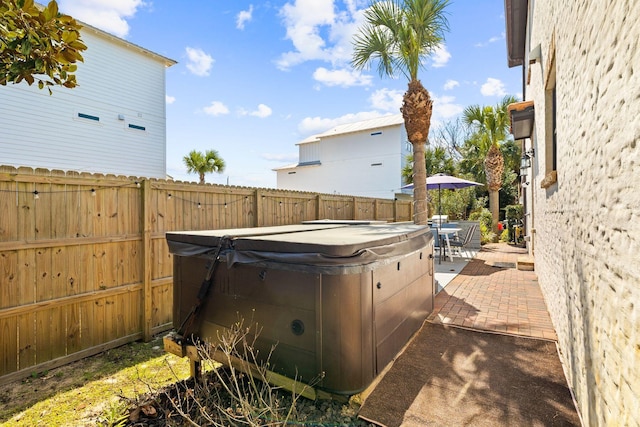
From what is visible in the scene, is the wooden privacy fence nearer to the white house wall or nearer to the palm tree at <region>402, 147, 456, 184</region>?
the palm tree at <region>402, 147, 456, 184</region>

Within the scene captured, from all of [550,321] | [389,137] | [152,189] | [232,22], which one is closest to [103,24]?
[232,22]

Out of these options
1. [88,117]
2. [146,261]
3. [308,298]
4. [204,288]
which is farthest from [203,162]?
[308,298]

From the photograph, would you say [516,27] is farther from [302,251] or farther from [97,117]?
[97,117]

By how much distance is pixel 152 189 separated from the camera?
4441 millimetres

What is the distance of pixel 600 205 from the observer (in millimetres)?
1895

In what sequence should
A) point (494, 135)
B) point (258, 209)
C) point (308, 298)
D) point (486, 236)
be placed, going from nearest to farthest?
point (308, 298)
point (258, 209)
point (486, 236)
point (494, 135)

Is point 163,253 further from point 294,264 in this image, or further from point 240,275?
point 294,264

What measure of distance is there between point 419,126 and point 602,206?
6.74m

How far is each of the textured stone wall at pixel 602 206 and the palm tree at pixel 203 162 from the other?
64.9 feet

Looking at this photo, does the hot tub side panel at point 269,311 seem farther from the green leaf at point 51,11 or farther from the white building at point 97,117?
the white building at point 97,117

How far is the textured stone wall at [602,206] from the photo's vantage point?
1.40 meters

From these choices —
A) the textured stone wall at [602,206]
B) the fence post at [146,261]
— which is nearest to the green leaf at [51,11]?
the fence post at [146,261]

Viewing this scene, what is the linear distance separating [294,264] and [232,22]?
9.03 meters

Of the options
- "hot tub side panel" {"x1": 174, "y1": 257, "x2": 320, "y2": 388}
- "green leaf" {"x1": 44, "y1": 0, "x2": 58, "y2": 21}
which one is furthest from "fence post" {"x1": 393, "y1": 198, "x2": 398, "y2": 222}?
"green leaf" {"x1": 44, "y1": 0, "x2": 58, "y2": 21}
